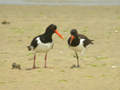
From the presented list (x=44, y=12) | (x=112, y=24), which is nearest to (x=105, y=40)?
(x=112, y=24)

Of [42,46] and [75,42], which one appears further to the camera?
[75,42]

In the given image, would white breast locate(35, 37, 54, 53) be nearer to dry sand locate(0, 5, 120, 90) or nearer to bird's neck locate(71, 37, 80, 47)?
dry sand locate(0, 5, 120, 90)

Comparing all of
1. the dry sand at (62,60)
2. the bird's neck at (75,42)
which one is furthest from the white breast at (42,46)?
the bird's neck at (75,42)

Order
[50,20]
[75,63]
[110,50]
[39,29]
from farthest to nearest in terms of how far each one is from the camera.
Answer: [50,20] → [39,29] → [110,50] → [75,63]

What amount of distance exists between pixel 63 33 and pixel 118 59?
5920 mm

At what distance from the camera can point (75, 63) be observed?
12.0 metres

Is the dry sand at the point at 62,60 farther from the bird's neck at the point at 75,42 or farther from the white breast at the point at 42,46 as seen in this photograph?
the bird's neck at the point at 75,42

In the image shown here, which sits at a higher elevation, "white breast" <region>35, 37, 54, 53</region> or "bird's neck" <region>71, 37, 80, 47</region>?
"bird's neck" <region>71, 37, 80, 47</region>

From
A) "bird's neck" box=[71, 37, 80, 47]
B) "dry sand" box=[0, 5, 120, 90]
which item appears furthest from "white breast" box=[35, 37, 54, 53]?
"bird's neck" box=[71, 37, 80, 47]

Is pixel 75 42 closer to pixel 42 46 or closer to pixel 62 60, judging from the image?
pixel 42 46

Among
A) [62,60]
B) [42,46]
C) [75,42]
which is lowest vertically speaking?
[62,60]

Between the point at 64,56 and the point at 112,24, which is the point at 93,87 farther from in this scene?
the point at 112,24

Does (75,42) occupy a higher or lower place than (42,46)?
higher

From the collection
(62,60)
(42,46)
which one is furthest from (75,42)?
(62,60)
